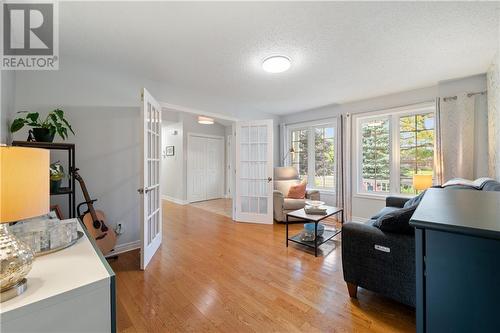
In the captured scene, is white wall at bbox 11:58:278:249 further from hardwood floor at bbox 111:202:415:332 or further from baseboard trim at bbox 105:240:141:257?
hardwood floor at bbox 111:202:415:332

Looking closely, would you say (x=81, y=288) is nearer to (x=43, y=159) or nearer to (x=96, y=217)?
(x=43, y=159)

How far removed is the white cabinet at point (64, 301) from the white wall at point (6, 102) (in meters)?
1.59

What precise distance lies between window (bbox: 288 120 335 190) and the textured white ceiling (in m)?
1.48

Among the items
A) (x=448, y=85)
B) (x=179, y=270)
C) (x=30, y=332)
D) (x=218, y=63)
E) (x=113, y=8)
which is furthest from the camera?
(x=448, y=85)

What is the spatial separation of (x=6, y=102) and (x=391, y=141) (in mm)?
5055

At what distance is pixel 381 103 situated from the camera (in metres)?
3.68

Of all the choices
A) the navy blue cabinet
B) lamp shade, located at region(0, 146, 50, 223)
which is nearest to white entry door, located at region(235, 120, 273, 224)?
the navy blue cabinet

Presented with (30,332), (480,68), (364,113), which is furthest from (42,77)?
(480,68)

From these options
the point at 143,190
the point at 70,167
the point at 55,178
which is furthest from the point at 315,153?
the point at 55,178

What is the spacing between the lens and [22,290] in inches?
28.4

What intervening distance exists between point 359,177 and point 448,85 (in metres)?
1.89

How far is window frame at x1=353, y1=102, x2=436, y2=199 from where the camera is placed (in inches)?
135

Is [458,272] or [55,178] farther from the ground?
[55,178]

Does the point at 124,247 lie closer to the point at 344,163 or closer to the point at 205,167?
the point at 205,167
